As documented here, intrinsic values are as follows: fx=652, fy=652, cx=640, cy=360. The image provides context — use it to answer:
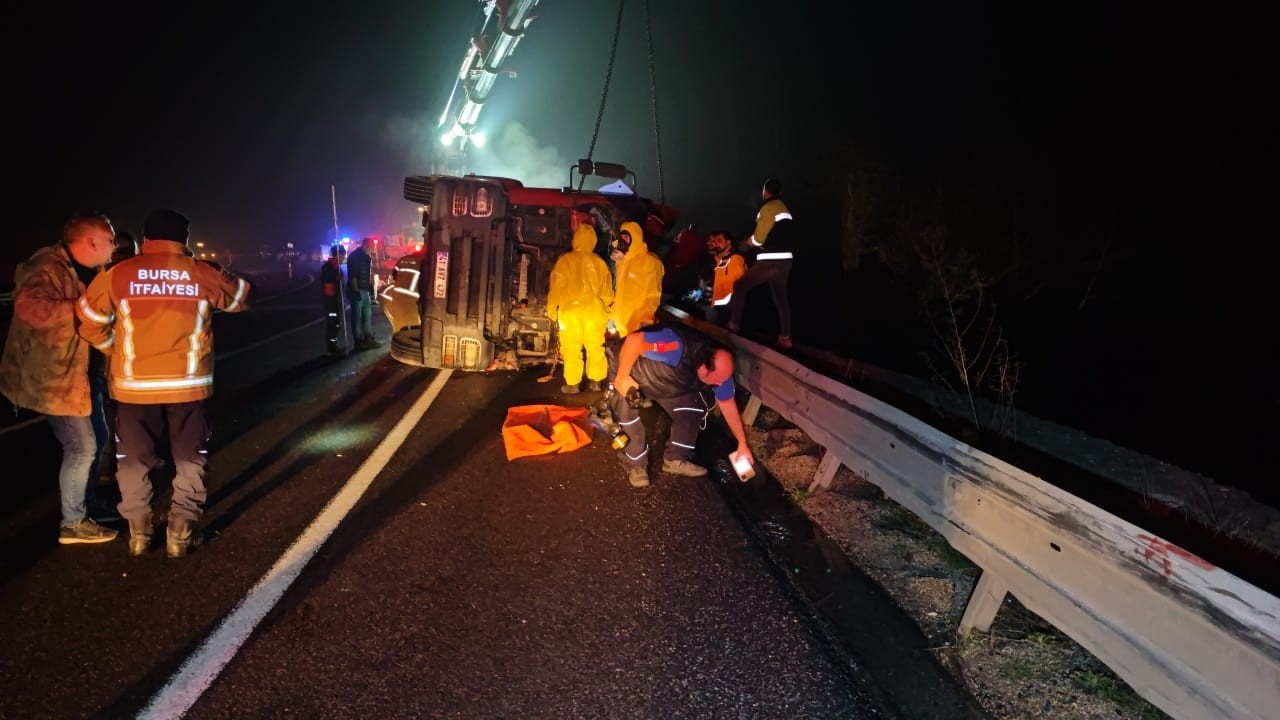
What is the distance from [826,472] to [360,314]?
7826 mm

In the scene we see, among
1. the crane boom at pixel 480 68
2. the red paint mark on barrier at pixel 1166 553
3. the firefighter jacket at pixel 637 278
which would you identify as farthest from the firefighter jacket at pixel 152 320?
the crane boom at pixel 480 68

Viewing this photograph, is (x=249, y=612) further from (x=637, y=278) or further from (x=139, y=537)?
(x=637, y=278)

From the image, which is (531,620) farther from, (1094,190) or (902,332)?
(1094,190)

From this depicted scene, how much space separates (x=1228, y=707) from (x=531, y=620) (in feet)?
7.73

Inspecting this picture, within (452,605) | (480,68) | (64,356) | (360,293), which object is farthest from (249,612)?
(480,68)

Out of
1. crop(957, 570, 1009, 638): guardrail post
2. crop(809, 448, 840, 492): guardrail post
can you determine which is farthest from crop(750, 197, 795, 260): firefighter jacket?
crop(957, 570, 1009, 638): guardrail post

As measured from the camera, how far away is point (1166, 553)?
1899mm

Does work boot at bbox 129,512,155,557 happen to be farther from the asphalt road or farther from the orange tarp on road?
the orange tarp on road

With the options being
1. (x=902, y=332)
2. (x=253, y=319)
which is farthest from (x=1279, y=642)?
(x=253, y=319)

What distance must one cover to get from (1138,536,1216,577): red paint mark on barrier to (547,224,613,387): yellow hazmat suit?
522cm

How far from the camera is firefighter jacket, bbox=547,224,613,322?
6605 millimetres

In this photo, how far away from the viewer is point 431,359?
23.9 feet

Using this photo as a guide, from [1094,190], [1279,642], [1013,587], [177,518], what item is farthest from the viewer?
[1094,190]

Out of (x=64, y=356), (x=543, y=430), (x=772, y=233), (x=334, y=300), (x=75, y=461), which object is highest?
(x=772, y=233)
